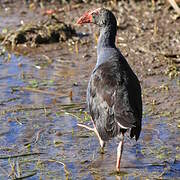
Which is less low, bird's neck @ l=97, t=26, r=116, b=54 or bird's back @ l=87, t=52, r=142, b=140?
bird's neck @ l=97, t=26, r=116, b=54

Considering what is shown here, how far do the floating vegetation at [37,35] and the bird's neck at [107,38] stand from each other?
10.3 feet

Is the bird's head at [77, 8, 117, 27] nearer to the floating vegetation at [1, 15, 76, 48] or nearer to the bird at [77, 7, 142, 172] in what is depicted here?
the bird at [77, 7, 142, 172]

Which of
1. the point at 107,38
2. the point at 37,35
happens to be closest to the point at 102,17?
the point at 107,38

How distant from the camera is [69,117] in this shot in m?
7.38

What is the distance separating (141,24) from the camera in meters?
10.2

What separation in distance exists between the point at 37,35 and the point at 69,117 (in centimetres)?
271

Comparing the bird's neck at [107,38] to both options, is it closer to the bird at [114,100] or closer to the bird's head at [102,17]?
the bird's head at [102,17]

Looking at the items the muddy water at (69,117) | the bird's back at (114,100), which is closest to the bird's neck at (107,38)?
the bird's back at (114,100)

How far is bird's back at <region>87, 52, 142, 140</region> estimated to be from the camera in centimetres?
568

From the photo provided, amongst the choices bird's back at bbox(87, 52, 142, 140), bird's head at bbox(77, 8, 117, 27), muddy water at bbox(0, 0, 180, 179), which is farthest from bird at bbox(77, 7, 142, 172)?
bird's head at bbox(77, 8, 117, 27)

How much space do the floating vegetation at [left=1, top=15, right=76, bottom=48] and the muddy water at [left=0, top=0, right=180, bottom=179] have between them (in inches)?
6.1

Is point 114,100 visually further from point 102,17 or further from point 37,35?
point 37,35

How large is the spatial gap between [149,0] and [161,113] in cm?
395

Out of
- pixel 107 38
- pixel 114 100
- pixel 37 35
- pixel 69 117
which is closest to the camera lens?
pixel 114 100
